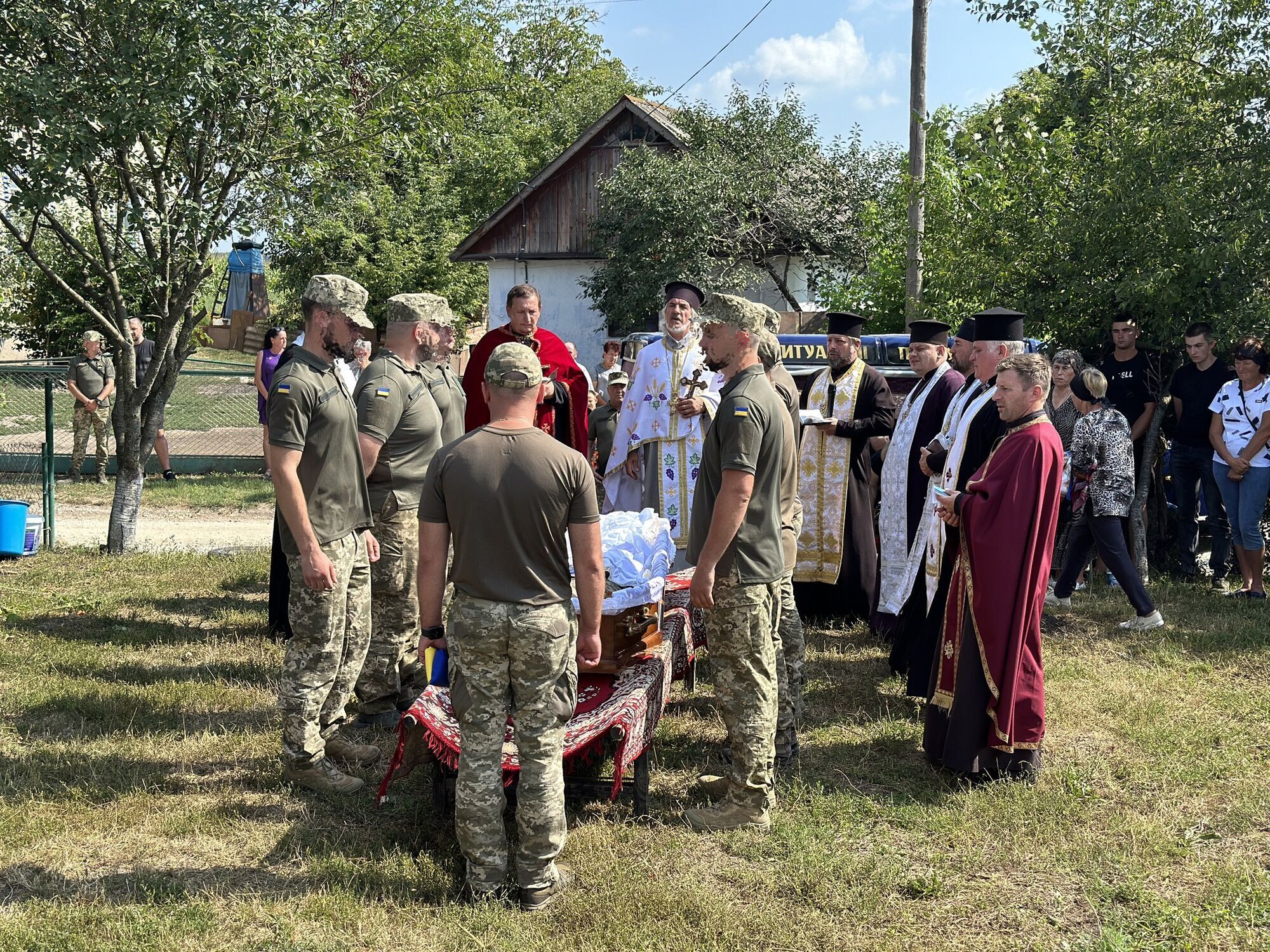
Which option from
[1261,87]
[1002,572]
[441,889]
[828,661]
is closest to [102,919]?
[441,889]

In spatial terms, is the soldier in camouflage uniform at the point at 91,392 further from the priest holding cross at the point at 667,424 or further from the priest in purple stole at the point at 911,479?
the priest in purple stole at the point at 911,479

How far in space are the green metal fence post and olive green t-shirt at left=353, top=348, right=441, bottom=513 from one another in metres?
6.43

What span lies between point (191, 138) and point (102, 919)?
7013mm

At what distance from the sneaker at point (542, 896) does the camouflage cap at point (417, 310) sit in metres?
2.87

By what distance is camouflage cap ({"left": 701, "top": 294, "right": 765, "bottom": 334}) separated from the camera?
16.1 ft

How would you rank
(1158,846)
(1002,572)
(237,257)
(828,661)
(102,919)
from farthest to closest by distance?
(237,257) → (828,661) → (1002,572) → (1158,846) → (102,919)

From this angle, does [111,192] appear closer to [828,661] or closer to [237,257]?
[828,661]

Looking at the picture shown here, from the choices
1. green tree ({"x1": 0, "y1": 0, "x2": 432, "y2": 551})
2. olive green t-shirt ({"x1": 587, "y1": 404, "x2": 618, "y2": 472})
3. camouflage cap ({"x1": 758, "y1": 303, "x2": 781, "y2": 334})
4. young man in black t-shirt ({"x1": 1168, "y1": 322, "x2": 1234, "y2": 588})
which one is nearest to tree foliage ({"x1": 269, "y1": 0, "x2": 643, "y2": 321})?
→ green tree ({"x1": 0, "y1": 0, "x2": 432, "y2": 551})

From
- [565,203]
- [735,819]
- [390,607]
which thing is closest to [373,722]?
[390,607]

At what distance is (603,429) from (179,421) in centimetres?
1131

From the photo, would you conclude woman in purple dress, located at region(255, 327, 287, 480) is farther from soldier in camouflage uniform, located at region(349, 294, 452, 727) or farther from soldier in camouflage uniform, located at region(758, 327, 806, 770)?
soldier in camouflage uniform, located at region(758, 327, 806, 770)

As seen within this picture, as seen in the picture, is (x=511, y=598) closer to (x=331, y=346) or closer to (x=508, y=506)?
(x=508, y=506)

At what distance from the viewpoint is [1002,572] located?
5301 millimetres

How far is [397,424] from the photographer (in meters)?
5.75
